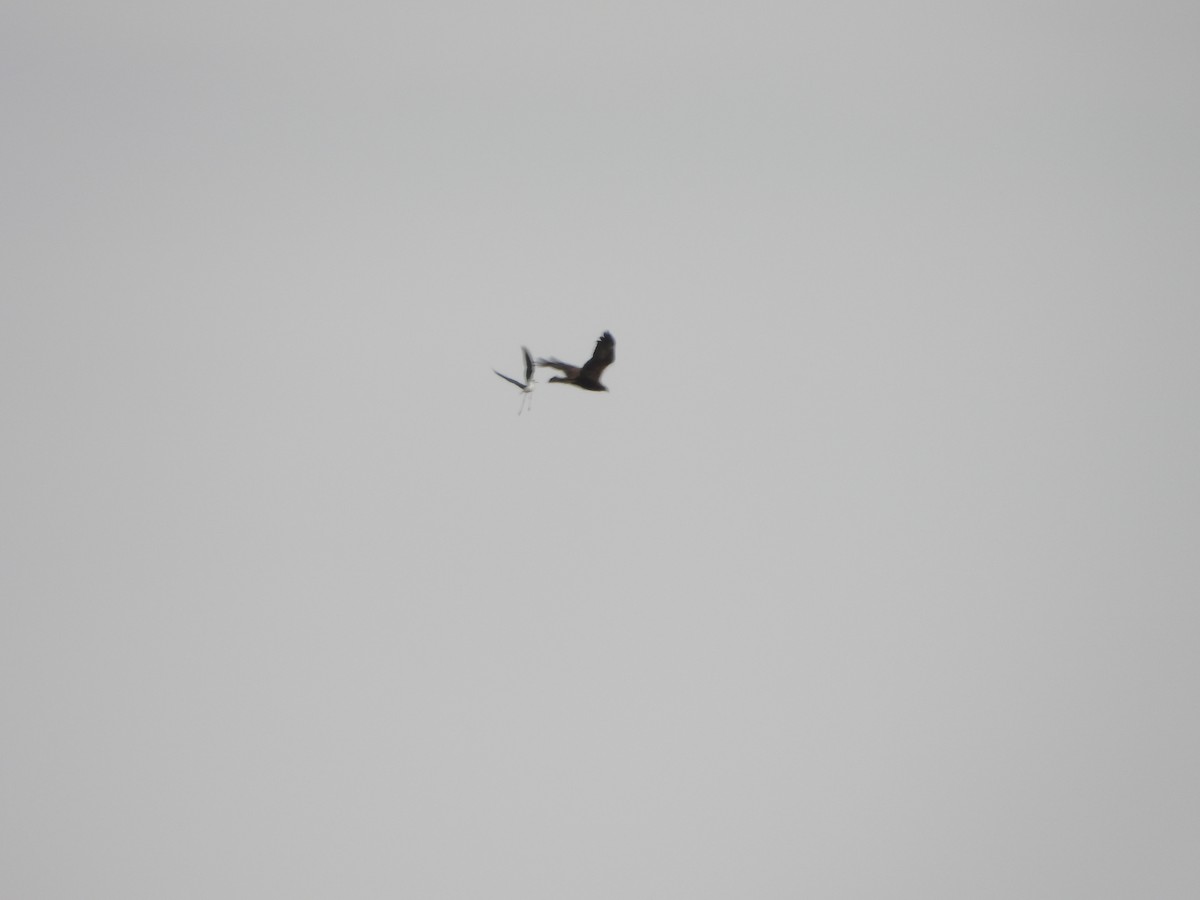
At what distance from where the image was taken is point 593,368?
2252cm

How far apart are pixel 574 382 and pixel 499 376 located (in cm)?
319

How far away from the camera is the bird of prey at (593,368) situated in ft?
73.1

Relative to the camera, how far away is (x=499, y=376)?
1959cm

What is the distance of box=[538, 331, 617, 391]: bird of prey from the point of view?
73.1ft

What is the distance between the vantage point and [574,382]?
22578 millimetres

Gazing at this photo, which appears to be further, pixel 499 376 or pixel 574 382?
pixel 574 382
